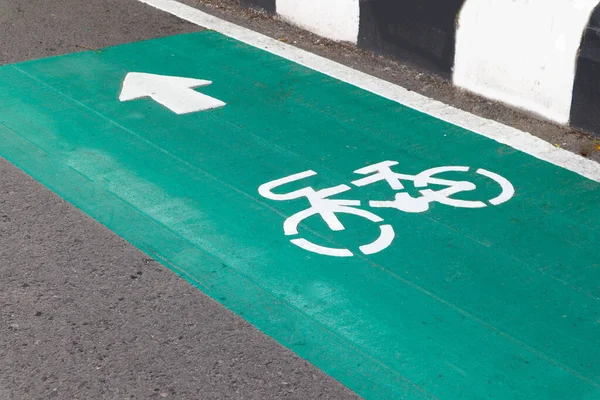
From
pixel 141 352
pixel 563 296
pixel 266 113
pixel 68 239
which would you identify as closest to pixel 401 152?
pixel 266 113

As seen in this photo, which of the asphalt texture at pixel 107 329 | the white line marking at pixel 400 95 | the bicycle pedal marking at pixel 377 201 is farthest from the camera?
the white line marking at pixel 400 95

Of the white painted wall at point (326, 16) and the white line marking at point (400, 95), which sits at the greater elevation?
the white painted wall at point (326, 16)

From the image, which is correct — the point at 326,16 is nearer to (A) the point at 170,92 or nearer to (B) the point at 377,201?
(A) the point at 170,92

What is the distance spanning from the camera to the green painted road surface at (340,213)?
4461mm

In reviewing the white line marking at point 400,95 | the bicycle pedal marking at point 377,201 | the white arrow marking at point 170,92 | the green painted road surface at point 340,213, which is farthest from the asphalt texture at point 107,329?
the white line marking at point 400,95

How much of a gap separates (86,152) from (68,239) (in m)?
1.29

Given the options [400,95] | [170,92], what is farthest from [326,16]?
[170,92]

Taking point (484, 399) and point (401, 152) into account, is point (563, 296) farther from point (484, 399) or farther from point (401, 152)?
point (401, 152)

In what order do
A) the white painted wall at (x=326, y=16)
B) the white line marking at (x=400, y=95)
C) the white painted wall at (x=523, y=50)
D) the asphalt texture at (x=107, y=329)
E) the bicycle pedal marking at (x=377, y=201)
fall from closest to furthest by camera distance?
the asphalt texture at (x=107, y=329) < the bicycle pedal marking at (x=377, y=201) < the white line marking at (x=400, y=95) < the white painted wall at (x=523, y=50) < the white painted wall at (x=326, y=16)

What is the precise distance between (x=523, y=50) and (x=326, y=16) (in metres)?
2.46

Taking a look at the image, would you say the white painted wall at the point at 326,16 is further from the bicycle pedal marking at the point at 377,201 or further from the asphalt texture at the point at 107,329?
the asphalt texture at the point at 107,329

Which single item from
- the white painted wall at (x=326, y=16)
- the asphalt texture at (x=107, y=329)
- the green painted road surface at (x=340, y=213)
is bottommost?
the green painted road surface at (x=340, y=213)

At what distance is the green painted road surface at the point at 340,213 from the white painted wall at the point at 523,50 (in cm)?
70

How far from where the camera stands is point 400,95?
7.75m
